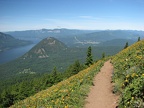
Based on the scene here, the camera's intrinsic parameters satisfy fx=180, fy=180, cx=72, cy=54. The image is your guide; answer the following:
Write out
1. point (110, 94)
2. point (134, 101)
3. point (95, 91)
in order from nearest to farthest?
point (134, 101) < point (110, 94) < point (95, 91)

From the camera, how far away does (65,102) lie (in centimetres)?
1346

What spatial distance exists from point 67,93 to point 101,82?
6562mm

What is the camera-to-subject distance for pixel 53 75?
67.6 metres

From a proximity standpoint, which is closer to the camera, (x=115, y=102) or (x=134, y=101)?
(x=134, y=101)

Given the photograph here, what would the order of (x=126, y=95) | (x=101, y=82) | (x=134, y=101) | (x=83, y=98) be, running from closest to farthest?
(x=134, y=101), (x=126, y=95), (x=83, y=98), (x=101, y=82)

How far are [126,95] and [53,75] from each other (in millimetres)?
57301

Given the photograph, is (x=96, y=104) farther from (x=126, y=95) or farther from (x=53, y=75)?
(x=53, y=75)

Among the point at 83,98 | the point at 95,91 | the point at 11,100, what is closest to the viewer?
the point at 83,98

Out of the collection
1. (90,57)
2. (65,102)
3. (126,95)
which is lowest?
(90,57)

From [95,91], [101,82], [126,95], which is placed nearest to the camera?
[126,95]

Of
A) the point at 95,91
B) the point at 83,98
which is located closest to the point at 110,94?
the point at 95,91

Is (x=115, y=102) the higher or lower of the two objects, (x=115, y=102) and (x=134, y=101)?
the lower


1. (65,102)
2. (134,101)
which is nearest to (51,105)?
(65,102)

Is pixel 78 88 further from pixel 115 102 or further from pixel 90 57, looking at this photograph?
pixel 90 57
